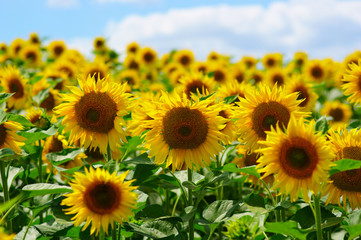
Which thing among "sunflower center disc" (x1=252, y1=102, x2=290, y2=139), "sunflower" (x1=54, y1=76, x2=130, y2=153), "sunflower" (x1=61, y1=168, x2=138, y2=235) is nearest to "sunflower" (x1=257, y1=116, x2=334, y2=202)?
"sunflower center disc" (x1=252, y1=102, x2=290, y2=139)

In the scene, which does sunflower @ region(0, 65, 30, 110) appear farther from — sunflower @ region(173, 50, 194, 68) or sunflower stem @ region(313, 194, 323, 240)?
sunflower @ region(173, 50, 194, 68)

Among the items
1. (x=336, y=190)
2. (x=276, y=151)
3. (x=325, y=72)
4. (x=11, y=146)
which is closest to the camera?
(x=276, y=151)

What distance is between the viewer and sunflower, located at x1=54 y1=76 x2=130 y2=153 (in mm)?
3041

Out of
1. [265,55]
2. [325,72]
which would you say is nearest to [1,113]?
[325,72]

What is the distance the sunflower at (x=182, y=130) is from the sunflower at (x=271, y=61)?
675 centimetres

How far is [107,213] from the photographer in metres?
2.46

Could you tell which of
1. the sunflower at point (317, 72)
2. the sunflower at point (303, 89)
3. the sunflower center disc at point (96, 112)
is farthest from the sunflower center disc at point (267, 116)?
the sunflower at point (317, 72)

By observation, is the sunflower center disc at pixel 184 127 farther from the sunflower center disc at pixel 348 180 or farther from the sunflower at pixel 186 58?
the sunflower at pixel 186 58

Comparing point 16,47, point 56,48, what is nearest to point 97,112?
point 56,48

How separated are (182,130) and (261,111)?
471 mm

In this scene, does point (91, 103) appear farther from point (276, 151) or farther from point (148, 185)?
point (276, 151)

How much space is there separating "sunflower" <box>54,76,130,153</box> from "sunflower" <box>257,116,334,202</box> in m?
0.98

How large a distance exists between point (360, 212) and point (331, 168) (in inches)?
16.2

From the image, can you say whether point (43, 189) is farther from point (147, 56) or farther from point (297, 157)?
point (147, 56)
